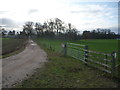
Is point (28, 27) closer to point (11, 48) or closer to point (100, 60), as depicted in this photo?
point (11, 48)

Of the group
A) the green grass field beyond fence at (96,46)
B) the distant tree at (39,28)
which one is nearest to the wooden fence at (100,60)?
the green grass field beyond fence at (96,46)

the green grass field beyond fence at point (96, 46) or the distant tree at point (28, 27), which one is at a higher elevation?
the distant tree at point (28, 27)

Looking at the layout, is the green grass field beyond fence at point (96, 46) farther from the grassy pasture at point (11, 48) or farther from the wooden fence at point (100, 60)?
the wooden fence at point (100, 60)

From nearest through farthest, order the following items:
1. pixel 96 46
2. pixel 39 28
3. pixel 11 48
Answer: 1. pixel 11 48
2. pixel 96 46
3. pixel 39 28

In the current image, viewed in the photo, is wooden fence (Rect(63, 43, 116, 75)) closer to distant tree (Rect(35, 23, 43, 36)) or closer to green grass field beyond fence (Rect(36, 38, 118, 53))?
green grass field beyond fence (Rect(36, 38, 118, 53))

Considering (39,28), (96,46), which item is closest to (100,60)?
(96,46)

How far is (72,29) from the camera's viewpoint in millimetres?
75188

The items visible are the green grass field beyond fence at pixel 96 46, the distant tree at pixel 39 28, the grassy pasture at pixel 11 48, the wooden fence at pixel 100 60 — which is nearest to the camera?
the wooden fence at pixel 100 60

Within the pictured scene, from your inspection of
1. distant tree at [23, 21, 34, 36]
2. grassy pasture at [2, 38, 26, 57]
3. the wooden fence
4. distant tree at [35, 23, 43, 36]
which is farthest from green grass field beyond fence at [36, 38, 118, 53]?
distant tree at [23, 21, 34, 36]

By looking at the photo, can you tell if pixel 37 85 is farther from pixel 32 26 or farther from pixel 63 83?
pixel 32 26

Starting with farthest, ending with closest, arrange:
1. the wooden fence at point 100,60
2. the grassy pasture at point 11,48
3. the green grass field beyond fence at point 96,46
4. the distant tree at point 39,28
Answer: the distant tree at point 39,28
the green grass field beyond fence at point 96,46
the grassy pasture at point 11,48
the wooden fence at point 100,60

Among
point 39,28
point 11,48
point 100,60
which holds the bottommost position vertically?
point 11,48

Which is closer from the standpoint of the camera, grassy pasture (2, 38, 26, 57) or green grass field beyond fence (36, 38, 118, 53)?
grassy pasture (2, 38, 26, 57)

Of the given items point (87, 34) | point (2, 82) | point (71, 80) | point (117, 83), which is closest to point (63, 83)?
point (71, 80)
